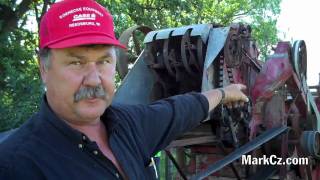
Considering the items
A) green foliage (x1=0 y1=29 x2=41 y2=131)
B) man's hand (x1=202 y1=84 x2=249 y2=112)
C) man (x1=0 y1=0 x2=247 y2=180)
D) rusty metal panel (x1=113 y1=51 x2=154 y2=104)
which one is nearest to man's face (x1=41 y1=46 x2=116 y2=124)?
man (x1=0 y1=0 x2=247 y2=180)

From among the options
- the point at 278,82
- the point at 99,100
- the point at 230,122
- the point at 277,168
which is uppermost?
the point at 99,100

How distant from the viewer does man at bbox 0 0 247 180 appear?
164 cm

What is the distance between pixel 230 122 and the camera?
443cm

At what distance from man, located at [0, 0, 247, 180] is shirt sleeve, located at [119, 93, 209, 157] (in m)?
0.20

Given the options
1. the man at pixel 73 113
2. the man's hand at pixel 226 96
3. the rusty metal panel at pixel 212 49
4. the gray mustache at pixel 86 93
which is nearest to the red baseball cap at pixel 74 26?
the man at pixel 73 113

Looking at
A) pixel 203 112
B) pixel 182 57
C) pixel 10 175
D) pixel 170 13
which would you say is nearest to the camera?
pixel 10 175

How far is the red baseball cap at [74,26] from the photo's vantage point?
67.1 inches

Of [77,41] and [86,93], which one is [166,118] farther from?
[77,41]

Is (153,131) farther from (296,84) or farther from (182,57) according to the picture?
(296,84)

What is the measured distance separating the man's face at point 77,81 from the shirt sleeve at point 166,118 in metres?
0.37

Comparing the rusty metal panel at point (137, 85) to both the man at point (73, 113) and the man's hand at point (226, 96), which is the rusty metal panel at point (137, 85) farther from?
the man at point (73, 113)

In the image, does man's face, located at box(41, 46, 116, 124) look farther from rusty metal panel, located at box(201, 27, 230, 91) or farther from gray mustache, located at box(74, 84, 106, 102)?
rusty metal panel, located at box(201, 27, 230, 91)

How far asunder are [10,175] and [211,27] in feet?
10.6

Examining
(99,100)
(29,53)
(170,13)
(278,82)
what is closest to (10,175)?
(99,100)
